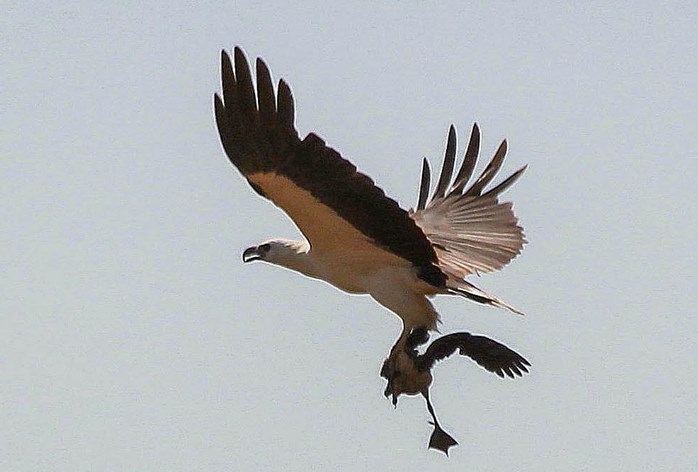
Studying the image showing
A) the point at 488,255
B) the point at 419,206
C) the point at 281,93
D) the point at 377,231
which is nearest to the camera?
the point at 281,93

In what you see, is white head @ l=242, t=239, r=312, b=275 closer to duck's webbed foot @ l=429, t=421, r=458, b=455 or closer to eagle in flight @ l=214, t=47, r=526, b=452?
eagle in flight @ l=214, t=47, r=526, b=452

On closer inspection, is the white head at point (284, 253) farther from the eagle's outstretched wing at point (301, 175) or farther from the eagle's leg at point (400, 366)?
the eagle's leg at point (400, 366)

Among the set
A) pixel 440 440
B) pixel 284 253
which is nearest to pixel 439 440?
pixel 440 440

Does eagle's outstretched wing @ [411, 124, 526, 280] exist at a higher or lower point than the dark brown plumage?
higher

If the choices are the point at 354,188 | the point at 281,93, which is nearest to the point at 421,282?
the point at 354,188

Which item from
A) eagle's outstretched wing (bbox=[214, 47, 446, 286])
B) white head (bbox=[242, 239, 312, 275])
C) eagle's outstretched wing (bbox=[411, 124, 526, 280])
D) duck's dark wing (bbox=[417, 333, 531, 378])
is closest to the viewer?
eagle's outstretched wing (bbox=[214, 47, 446, 286])

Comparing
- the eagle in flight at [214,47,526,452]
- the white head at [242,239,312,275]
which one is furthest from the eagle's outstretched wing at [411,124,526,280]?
the white head at [242,239,312,275]

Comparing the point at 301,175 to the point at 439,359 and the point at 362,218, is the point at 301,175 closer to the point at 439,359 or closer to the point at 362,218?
the point at 362,218

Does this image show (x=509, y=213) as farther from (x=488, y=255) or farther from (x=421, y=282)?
(x=421, y=282)

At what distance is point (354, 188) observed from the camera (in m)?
12.1

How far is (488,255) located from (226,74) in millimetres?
3757

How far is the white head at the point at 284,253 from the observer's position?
13477 millimetres

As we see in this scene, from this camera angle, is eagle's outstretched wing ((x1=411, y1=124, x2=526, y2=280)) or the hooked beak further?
eagle's outstretched wing ((x1=411, y1=124, x2=526, y2=280))

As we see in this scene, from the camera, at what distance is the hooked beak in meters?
13.8
